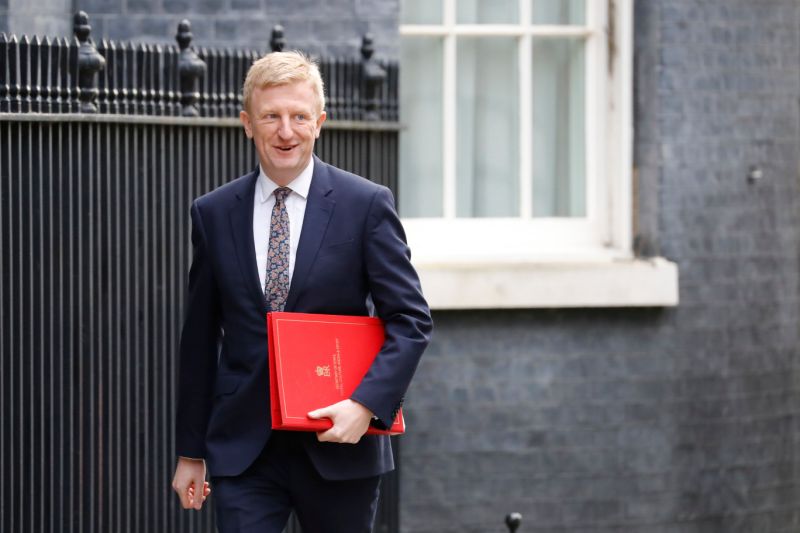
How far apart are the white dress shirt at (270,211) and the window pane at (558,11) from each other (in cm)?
469

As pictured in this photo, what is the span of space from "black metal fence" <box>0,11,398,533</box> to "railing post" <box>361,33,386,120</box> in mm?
480

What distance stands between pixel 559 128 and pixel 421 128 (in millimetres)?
822

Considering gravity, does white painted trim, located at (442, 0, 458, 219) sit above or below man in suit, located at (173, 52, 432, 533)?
above

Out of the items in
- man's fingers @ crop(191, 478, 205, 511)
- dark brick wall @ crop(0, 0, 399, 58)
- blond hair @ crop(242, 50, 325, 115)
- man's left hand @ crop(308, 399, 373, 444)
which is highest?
dark brick wall @ crop(0, 0, 399, 58)

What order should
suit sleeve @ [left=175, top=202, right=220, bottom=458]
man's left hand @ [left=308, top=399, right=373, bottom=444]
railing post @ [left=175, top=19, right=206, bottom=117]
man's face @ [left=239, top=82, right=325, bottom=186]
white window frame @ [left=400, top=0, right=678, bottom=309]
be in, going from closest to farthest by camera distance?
man's left hand @ [left=308, top=399, right=373, bottom=444] → man's face @ [left=239, top=82, right=325, bottom=186] → suit sleeve @ [left=175, top=202, right=220, bottom=458] → railing post @ [left=175, top=19, right=206, bottom=117] → white window frame @ [left=400, top=0, right=678, bottom=309]

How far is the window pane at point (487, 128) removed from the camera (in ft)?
29.0

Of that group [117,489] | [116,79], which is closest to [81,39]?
[116,79]

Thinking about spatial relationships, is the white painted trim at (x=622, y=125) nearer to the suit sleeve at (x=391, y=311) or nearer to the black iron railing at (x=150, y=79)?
the black iron railing at (x=150, y=79)

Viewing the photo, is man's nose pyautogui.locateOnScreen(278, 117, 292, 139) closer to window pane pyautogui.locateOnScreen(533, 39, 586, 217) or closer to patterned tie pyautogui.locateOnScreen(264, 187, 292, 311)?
patterned tie pyautogui.locateOnScreen(264, 187, 292, 311)

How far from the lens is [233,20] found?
8.05m

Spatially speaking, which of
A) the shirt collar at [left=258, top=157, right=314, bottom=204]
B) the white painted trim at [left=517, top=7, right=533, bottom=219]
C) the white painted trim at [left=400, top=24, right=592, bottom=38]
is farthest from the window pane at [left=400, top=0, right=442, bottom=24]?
the shirt collar at [left=258, top=157, right=314, bottom=204]

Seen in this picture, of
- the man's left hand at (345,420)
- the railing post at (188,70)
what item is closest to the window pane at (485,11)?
the railing post at (188,70)

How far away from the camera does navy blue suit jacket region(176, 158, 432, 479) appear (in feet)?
13.9

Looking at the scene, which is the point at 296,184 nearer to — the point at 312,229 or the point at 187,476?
the point at 312,229
